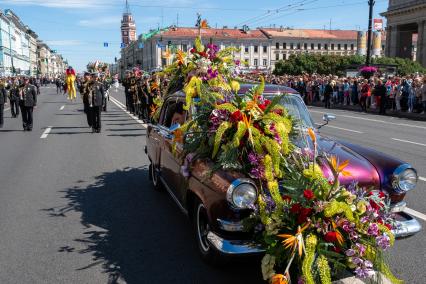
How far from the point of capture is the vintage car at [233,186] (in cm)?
346

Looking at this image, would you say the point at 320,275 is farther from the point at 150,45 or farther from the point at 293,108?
the point at 150,45

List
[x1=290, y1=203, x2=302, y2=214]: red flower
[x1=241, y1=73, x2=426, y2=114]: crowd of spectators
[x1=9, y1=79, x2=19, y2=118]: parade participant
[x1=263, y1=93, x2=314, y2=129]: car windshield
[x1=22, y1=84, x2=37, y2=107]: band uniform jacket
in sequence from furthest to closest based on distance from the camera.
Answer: [x1=241, y1=73, x2=426, y2=114]: crowd of spectators
[x1=9, y1=79, x2=19, y2=118]: parade participant
[x1=22, y1=84, x2=37, y2=107]: band uniform jacket
[x1=263, y1=93, x2=314, y2=129]: car windshield
[x1=290, y1=203, x2=302, y2=214]: red flower

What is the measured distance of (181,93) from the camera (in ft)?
18.0

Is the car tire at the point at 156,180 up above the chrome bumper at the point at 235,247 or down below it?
below

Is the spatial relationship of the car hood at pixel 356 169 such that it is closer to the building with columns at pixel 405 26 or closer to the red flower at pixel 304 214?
the red flower at pixel 304 214

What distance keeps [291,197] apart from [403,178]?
60.5 inches

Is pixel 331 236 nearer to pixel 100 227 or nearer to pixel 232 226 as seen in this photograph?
pixel 232 226

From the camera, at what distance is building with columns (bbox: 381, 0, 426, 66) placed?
6956 centimetres

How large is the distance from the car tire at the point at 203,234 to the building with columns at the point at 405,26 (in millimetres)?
73947

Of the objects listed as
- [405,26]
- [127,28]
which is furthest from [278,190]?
[127,28]

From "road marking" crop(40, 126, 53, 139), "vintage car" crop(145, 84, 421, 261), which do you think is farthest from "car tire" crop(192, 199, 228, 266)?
"road marking" crop(40, 126, 53, 139)

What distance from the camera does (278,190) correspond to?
10.9ft

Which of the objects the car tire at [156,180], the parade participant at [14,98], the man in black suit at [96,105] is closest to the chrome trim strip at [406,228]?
the car tire at [156,180]

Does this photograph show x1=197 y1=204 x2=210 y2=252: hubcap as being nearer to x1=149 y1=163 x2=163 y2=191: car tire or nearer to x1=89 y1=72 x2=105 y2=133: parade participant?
x1=149 y1=163 x2=163 y2=191: car tire
